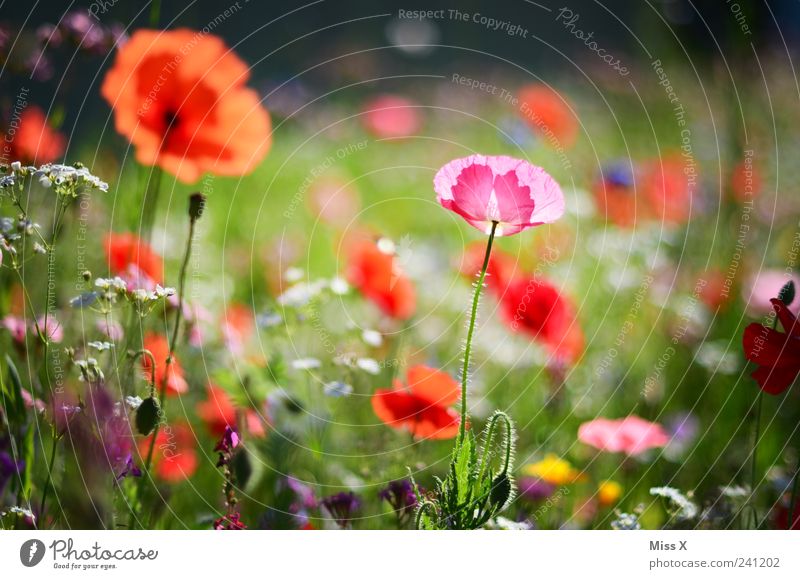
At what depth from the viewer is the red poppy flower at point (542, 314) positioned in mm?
874

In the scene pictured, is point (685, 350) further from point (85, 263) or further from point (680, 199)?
point (85, 263)

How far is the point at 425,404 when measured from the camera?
2.31ft

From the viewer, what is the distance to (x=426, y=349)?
102 centimetres

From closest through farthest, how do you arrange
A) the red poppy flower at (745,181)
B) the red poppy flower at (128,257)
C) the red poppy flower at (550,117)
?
the red poppy flower at (128,257) → the red poppy flower at (745,181) → the red poppy flower at (550,117)

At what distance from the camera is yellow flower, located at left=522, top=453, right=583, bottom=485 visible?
782 millimetres

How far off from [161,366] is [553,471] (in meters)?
0.37

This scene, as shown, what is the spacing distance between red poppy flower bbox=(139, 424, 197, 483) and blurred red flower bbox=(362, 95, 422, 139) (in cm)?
69

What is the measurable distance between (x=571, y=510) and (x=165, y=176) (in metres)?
0.67

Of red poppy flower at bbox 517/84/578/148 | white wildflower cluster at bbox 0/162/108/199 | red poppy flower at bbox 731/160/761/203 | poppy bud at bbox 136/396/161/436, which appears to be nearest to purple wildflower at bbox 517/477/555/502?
poppy bud at bbox 136/396/161/436

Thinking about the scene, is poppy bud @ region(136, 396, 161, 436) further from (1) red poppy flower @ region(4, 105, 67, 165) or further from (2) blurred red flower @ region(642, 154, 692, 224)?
(2) blurred red flower @ region(642, 154, 692, 224)

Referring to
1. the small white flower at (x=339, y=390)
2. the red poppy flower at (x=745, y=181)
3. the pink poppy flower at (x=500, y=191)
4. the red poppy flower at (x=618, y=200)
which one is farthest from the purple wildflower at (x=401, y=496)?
the red poppy flower at (x=745, y=181)

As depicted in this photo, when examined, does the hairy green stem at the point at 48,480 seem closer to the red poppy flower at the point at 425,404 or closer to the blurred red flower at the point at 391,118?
the red poppy flower at the point at 425,404

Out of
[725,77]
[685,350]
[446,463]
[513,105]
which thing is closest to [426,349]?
[446,463]

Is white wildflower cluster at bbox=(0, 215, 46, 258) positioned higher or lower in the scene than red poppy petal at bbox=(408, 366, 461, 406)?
higher
